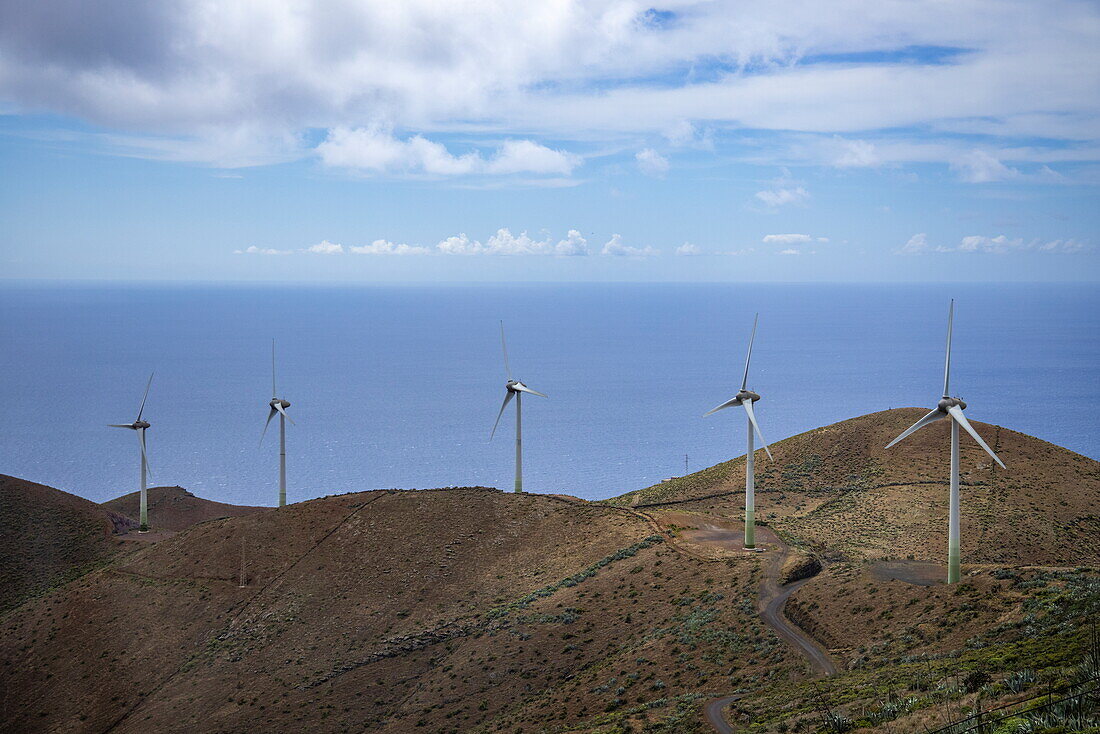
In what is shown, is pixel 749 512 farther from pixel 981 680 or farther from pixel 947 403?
pixel 981 680

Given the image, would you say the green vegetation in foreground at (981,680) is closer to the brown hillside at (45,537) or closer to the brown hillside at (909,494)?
the brown hillside at (909,494)

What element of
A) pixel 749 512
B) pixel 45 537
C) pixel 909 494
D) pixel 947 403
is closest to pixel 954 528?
pixel 947 403

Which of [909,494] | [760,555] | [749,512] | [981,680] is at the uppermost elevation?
[981,680]

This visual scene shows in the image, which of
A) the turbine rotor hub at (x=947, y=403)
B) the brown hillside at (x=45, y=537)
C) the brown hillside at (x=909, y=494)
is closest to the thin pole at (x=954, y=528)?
the turbine rotor hub at (x=947, y=403)

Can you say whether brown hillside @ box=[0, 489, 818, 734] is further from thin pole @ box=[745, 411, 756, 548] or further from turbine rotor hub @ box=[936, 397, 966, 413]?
turbine rotor hub @ box=[936, 397, 966, 413]

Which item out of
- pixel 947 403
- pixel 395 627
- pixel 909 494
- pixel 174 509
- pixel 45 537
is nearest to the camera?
pixel 947 403
